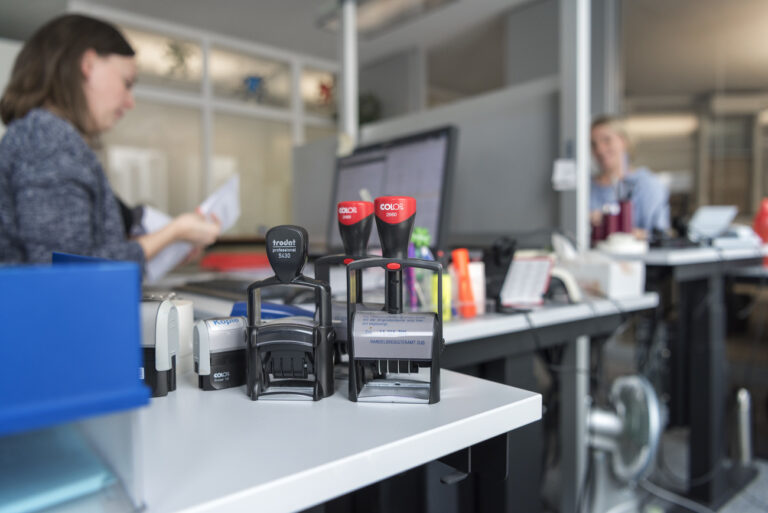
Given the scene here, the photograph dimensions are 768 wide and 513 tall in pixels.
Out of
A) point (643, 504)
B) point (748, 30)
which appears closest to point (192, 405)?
point (643, 504)

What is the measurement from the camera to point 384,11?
249cm

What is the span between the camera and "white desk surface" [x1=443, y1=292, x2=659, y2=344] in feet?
2.75

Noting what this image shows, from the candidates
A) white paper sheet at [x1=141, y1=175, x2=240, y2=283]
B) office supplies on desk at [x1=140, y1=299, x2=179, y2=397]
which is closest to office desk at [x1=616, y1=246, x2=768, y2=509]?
white paper sheet at [x1=141, y1=175, x2=240, y2=283]

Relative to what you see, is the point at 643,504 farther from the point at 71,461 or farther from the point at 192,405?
the point at 71,461

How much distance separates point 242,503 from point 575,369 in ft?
3.71

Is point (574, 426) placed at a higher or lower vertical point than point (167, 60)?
lower

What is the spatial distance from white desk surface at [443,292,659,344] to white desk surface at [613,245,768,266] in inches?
7.1

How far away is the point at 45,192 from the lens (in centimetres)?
96

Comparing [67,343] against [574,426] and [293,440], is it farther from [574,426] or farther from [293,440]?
[574,426]

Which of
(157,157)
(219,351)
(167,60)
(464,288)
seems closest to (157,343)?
(219,351)

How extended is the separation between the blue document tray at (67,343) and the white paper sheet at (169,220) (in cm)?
97

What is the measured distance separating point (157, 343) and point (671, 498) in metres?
1.90

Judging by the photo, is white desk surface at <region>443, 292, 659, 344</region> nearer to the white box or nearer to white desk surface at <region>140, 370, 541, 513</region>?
the white box

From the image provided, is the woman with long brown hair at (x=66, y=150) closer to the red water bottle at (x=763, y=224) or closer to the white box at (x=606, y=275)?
the white box at (x=606, y=275)
